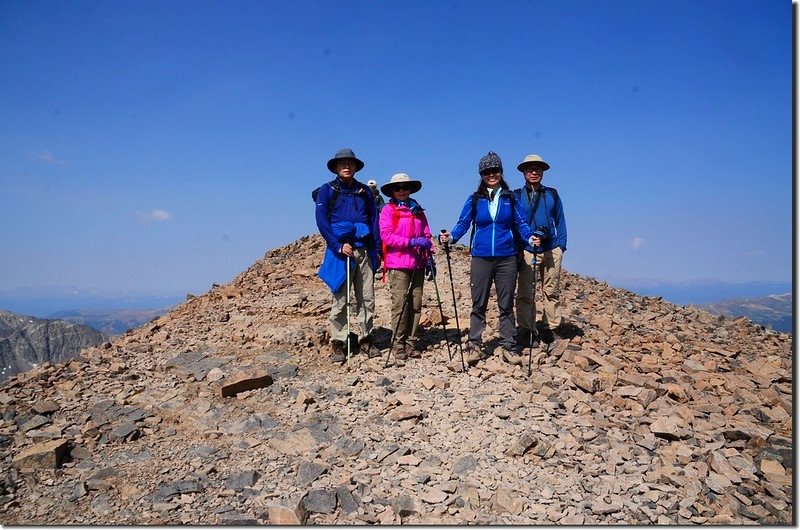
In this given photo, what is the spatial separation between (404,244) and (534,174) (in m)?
2.43

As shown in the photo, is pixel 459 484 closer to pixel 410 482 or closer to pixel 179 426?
pixel 410 482

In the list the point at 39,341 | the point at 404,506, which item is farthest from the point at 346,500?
the point at 39,341

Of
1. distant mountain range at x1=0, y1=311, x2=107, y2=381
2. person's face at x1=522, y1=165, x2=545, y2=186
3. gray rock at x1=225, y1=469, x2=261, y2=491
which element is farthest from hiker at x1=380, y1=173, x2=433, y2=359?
distant mountain range at x1=0, y1=311, x2=107, y2=381

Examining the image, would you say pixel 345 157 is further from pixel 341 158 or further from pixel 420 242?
pixel 420 242

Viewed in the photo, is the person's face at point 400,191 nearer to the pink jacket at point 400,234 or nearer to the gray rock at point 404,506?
the pink jacket at point 400,234

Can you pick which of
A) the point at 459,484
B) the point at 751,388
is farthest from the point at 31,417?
the point at 751,388

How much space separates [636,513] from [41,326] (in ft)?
166

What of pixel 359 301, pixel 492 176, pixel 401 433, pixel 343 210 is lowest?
pixel 401 433

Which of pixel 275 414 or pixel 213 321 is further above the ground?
pixel 213 321

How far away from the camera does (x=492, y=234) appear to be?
7.55 meters

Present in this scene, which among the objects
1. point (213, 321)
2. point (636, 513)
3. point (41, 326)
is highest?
point (213, 321)

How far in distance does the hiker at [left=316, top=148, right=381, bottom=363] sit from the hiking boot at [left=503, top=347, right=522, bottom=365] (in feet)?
6.96

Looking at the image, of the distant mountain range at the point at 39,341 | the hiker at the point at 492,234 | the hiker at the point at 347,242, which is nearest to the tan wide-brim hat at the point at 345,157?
the hiker at the point at 347,242

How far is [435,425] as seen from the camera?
6.10m
